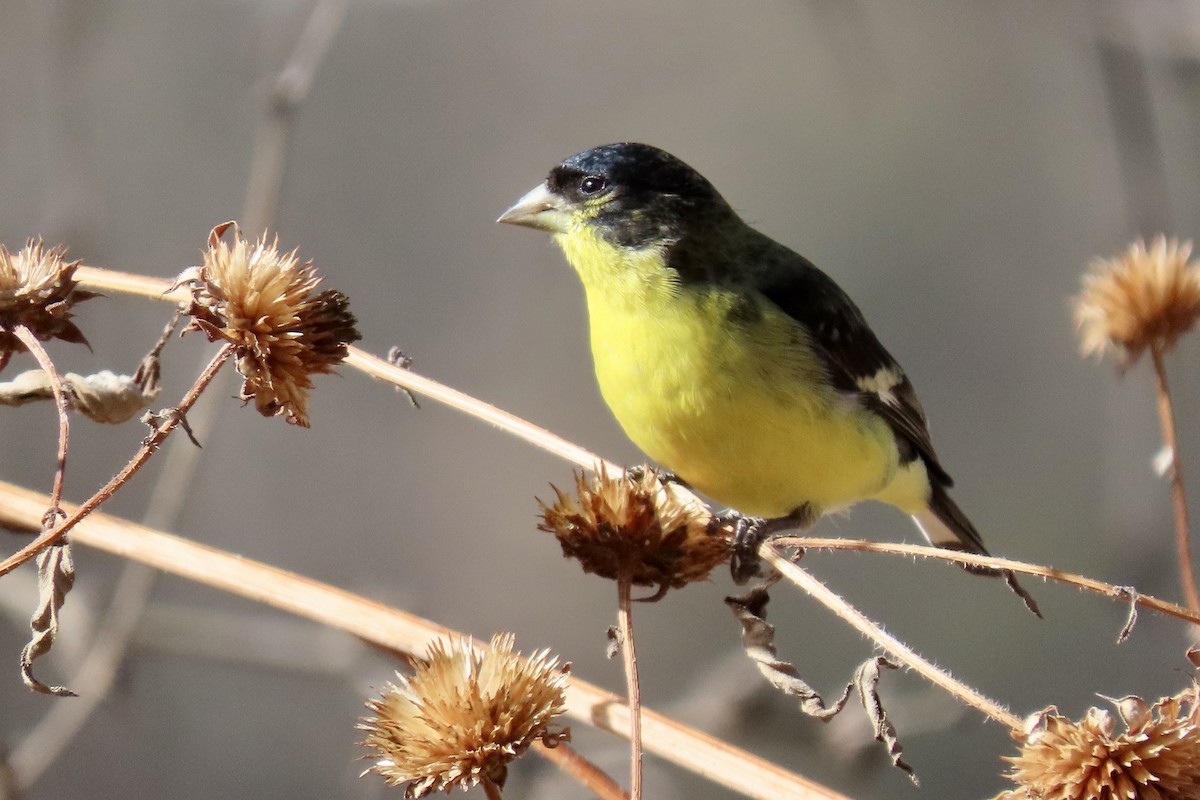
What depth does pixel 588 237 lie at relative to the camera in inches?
87.7

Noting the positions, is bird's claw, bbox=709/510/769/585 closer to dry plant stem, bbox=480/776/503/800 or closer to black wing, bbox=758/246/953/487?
black wing, bbox=758/246/953/487

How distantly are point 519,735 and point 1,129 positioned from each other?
434cm

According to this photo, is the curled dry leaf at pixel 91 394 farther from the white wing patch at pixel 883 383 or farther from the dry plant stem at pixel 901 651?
the white wing patch at pixel 883 383

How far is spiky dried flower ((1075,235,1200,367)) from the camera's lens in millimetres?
1491

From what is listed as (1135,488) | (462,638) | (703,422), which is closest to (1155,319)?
(703,422)

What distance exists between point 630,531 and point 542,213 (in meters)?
1.37

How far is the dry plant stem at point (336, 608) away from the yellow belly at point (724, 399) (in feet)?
3.00

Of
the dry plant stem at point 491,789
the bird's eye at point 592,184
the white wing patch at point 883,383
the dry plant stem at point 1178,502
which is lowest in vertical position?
the dry plant stem at point 491,789

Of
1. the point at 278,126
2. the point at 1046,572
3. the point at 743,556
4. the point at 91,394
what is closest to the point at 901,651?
the point at 1046,572

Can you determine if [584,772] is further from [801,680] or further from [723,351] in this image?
[723,351]

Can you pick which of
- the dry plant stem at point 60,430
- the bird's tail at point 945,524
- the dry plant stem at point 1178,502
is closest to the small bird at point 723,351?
the bird's tail at point 945,524

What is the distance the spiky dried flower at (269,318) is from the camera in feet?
2.92

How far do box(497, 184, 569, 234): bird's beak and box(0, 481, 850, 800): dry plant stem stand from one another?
131 centimetres

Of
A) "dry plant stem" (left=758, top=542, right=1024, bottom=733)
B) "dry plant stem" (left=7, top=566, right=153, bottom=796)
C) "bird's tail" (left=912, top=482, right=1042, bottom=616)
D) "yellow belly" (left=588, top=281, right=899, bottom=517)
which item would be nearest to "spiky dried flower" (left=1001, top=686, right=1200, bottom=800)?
"dry plant stem" (left=758, top=542, right=1024, bottom=733)
